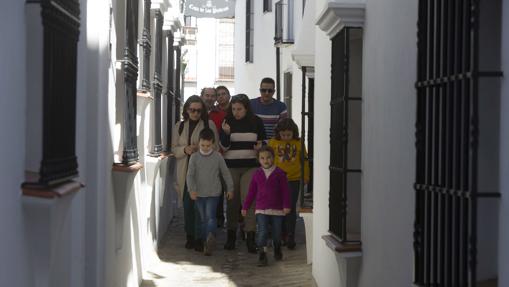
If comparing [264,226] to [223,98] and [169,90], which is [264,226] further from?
[169,90]

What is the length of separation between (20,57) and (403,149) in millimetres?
2285

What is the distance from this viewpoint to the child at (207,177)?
1038 cm

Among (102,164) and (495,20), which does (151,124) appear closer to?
(102,164)

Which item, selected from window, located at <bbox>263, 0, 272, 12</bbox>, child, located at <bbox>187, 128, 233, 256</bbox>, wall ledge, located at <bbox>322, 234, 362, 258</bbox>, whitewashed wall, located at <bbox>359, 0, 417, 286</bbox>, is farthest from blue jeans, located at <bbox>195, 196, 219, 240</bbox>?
window, located at <bbox>263, 0, 272, 12</bbox>

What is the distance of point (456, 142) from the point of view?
4238 mm

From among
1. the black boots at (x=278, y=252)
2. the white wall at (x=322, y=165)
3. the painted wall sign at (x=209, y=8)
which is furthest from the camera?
the painted wall sign at (x=209, y=8)

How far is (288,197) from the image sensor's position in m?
9.88

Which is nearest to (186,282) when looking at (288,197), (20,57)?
(288,197)

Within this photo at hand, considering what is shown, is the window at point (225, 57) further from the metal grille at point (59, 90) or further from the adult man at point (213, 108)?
the metal grille at point (59, 90)

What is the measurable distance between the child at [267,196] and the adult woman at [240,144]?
881 mm

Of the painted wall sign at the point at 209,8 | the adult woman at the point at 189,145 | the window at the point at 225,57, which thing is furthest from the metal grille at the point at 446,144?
the window at the point at 225,57

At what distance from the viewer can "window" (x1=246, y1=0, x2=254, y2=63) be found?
26.2 metres

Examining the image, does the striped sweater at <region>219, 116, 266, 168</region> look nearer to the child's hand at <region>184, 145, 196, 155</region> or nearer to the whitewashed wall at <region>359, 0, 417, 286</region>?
the child's hand at <region>184, 145, 196, 155</region>

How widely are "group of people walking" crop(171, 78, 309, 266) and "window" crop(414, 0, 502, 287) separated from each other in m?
5.15
